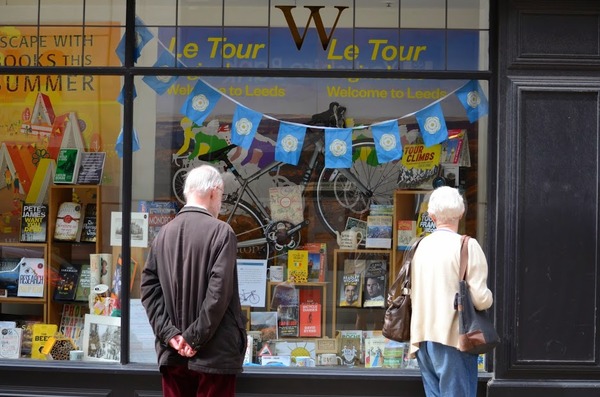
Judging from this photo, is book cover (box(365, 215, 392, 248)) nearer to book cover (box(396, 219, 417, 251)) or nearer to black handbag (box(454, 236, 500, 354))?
book cover (box(396, 219, 417, 251))

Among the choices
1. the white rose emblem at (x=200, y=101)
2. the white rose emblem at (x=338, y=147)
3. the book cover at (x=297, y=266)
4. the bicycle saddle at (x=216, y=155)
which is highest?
the white rose emblem at (x=200, y=101)

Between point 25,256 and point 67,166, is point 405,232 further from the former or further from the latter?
point 25,256

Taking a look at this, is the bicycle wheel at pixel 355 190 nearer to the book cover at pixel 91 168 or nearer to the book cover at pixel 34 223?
the book cover at pixel 91 168

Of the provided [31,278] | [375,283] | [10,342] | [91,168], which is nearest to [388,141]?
[375,283]

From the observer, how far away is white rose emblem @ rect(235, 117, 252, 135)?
23.6 ft

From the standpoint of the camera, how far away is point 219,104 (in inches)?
283

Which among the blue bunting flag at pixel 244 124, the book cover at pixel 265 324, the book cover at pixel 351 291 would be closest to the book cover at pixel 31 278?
the book cover at pixel 265 324

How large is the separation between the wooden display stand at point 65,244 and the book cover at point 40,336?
2.0 inches

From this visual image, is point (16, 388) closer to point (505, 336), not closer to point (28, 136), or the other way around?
point (28, 136)

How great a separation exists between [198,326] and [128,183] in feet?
6.65

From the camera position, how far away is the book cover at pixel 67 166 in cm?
741

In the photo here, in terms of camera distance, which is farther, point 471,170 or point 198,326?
point 471,170

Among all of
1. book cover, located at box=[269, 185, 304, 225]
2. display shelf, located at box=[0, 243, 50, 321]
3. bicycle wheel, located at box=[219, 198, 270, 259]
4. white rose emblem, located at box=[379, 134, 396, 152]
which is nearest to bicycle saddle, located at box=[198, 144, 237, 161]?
bicycle wheel, located at box=[219, 198, 270, 259]

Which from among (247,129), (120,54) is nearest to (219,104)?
(247,129)
